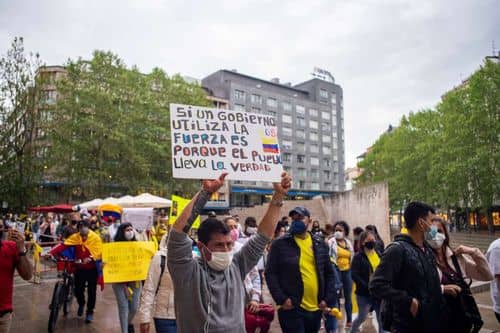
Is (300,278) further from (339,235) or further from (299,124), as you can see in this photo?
(299,124)

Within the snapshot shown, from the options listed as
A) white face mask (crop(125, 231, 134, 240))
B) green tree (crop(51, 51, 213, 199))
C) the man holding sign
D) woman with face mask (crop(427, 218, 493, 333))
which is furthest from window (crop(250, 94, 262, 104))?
the man holding sign

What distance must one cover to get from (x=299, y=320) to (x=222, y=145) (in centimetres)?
225

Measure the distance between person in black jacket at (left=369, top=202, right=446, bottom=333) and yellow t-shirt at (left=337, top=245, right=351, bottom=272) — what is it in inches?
165

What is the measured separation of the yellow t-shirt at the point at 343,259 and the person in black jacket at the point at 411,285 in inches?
165

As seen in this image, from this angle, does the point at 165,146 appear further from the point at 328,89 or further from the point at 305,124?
the point at 328,89

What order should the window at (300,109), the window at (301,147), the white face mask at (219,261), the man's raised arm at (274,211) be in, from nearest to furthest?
the white face mask at (219,261), the man's raised arm at (274,211), the window at (301,147), the window at (300,109)

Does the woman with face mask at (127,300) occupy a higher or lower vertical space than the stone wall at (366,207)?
lower

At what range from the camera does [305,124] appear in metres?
69.8

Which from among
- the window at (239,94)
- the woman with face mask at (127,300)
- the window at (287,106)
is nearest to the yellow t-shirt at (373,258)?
the woman with face mask at (127,300)

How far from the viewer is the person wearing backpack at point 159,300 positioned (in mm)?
4020

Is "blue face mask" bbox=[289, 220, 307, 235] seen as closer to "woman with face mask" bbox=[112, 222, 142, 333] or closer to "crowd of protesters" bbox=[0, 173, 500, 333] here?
"crowd of protesters" bbox=[0, 173, 500, 333]

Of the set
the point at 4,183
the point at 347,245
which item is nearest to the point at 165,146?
the point at 4,183

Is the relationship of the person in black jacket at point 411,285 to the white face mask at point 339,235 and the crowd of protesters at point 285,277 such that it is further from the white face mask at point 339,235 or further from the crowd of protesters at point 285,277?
the white face mask at point 339,235

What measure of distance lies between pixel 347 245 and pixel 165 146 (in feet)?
91.5
